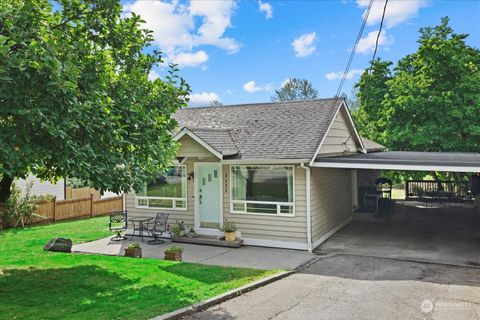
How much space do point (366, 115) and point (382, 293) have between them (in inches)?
761

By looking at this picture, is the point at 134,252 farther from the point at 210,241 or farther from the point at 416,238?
the point at 416,238

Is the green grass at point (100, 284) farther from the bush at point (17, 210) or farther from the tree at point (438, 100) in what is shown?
the tree at point (438, 100)

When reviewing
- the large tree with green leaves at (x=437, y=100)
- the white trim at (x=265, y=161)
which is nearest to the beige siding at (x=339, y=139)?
the white trim at (x=265, y=161)

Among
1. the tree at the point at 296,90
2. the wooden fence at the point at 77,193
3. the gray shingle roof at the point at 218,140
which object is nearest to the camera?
the gray shingle roof at the point at 218,140

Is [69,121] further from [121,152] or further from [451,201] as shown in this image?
[451,201]

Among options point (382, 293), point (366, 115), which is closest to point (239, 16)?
point (366, 115)

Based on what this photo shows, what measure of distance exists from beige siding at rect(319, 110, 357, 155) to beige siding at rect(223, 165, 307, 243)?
1.89 metres

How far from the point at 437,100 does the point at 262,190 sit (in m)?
12.9

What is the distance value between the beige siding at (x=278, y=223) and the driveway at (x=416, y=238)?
0.92m

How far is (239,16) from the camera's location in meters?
19.7

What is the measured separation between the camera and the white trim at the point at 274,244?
441 inches

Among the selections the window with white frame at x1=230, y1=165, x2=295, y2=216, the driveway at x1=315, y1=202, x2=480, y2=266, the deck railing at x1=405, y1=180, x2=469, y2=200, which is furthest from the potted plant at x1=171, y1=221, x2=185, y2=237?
the deck railing at x1=405, y1=180, x2=469, y2=200

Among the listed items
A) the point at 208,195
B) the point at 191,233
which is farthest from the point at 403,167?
the point at 191,233

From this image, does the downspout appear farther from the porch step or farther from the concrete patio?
the porch step
